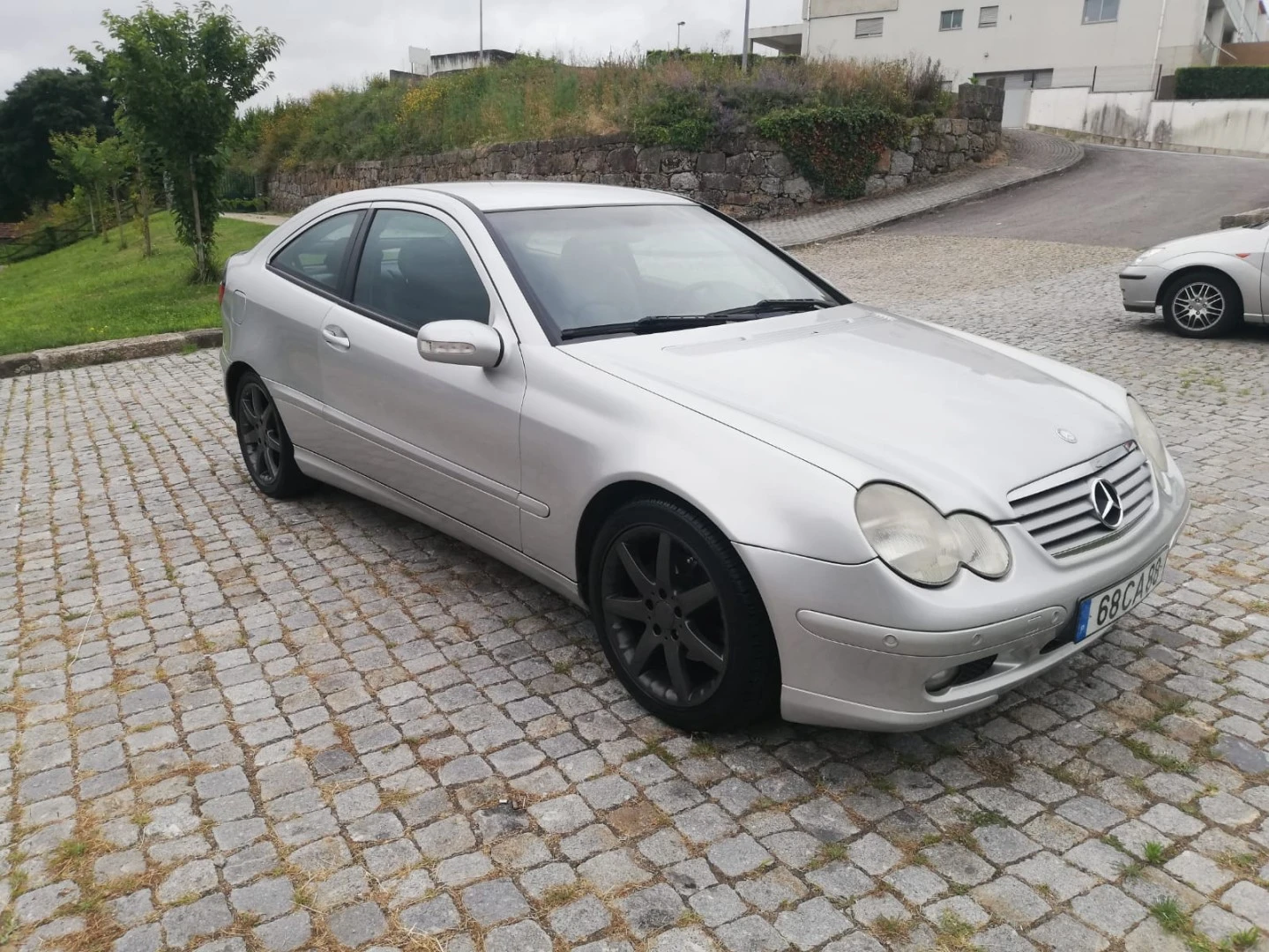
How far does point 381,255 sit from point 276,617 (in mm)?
1592

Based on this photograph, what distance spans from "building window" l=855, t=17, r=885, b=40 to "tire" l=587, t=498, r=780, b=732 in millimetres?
49903

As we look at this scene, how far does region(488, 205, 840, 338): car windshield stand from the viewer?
3797 millimetres

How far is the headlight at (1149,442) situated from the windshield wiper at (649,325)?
1.49 metres

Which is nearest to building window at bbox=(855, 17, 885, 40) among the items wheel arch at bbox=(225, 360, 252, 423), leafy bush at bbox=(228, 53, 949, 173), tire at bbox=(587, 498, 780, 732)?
leafy bush at bbox=(228, 53, 949, 173)

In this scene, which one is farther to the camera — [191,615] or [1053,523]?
[191,615]

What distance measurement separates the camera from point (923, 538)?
8.93ft

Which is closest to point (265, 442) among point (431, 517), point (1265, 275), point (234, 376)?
point (234, 376)

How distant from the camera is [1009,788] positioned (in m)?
2.94

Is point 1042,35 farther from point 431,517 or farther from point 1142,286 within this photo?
point 431,517

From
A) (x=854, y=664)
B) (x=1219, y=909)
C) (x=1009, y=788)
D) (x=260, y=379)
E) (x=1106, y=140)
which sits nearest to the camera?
(x=1219, y=909)

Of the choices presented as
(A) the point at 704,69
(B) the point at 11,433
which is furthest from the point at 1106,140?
(B) the point at 11,433

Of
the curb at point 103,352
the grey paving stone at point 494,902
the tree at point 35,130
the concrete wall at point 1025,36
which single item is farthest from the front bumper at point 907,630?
the tree at point 35,130

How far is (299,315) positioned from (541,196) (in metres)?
1.30

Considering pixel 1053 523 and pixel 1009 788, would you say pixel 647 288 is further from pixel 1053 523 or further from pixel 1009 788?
pixel 1009 788
